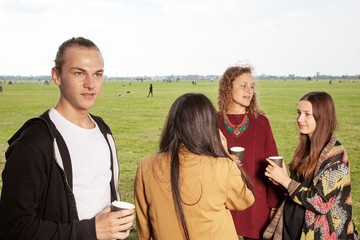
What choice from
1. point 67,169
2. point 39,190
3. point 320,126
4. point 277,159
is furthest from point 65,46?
point 320,126

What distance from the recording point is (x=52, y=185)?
1673mm

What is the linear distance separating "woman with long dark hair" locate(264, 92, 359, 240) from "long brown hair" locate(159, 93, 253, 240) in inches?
35.6

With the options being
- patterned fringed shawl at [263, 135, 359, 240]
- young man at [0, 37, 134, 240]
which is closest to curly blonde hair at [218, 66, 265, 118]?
patterned fringed shawl at [263, 135, 359, 240]

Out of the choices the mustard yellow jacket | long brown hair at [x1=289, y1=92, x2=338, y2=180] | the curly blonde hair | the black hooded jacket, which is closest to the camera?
the black hooded jacket

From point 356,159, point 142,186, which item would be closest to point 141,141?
point 356,159

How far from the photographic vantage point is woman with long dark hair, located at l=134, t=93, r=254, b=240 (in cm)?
184

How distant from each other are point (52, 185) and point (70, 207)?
176 mm

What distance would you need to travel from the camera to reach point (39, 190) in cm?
158

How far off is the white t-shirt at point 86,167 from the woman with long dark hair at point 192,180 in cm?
28

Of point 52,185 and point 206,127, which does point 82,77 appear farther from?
point 206,127

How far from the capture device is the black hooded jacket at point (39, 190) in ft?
4.95

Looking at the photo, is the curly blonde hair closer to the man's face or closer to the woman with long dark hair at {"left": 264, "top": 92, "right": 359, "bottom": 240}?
Result: the woman with long dark hair at {"left": 264, "top": 92, "right": 359, "bottom": 240}

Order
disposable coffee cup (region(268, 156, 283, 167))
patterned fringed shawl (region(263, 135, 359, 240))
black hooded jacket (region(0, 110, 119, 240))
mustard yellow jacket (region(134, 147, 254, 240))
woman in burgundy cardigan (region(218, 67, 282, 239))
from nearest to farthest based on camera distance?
black hooded jacket (region(0, 110, 119, 240)) → mustard yellow jacket (region(134, 147, 254, 240)) → patterned fringed shawl (region(263, 135, 359, 240)) → disposable coffee cup (region(268, 156, 283, 167)) → woman in burgundy cardigan (region(218, 67, 282, 239))

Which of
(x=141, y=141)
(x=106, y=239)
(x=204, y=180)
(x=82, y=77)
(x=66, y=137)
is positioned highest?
(x=82, y=77)
